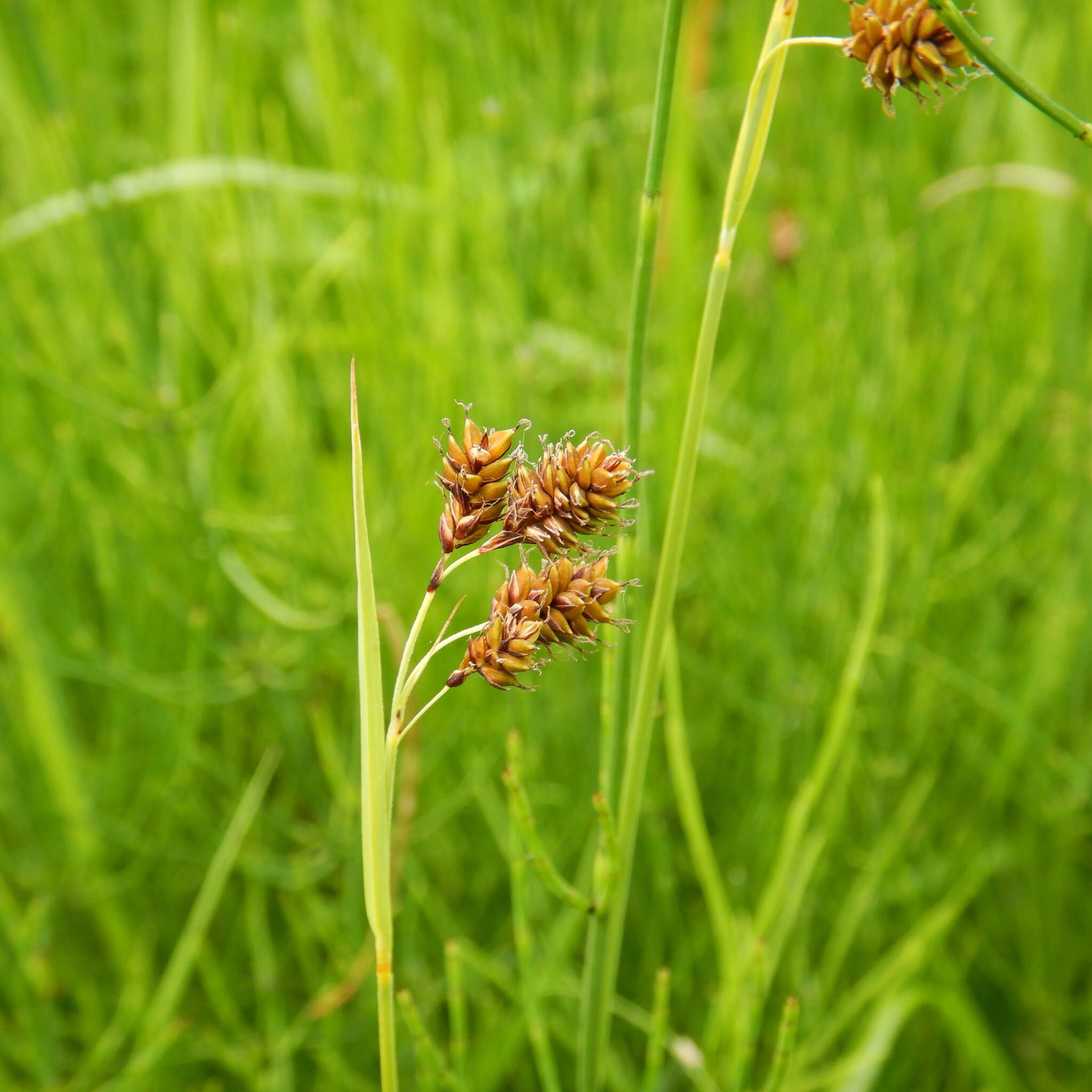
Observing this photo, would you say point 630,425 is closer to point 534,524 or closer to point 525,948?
point 534,524

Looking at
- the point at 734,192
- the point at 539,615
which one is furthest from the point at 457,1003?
the point at 734,192

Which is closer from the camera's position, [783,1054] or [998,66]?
[998,66]

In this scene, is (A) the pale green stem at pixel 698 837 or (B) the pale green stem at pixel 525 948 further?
(A) the pale green stem at pixel 698 837

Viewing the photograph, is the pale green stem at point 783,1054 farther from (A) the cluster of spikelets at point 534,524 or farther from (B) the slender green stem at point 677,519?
(A) the cluster of spikelets at point 534,524

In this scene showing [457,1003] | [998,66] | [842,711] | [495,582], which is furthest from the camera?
[495,582]

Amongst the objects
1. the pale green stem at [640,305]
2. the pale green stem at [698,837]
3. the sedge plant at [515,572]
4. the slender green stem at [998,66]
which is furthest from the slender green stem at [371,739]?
the pale green stem at [698,837]

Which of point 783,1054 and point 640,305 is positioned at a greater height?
point 640,305

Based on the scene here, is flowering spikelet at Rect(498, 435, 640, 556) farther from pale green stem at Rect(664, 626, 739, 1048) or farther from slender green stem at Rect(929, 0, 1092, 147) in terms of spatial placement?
pale green stem at Rect(664, 626, 739, 1048)

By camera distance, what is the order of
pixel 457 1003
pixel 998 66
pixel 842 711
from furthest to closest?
pixel 842 711 → pixel 457 1003 → pixel 998 66
